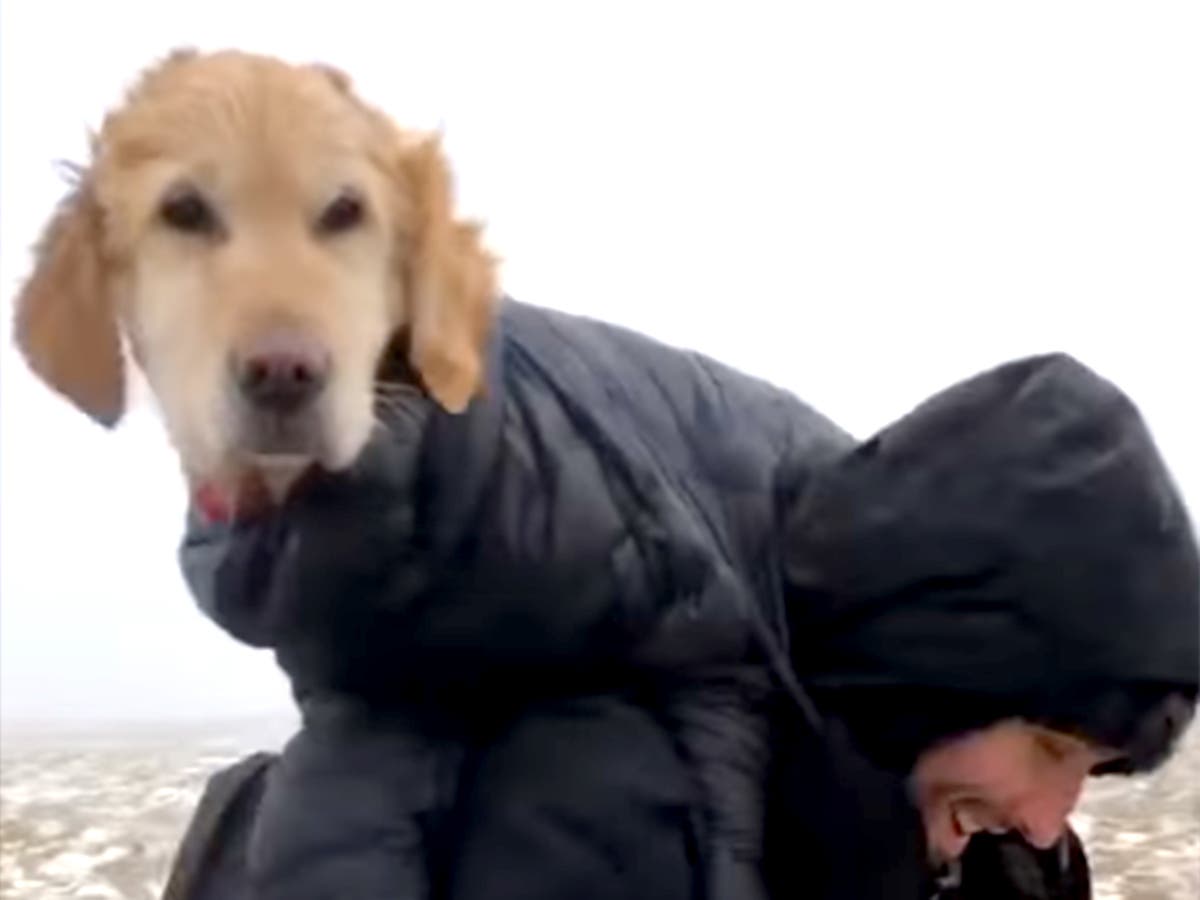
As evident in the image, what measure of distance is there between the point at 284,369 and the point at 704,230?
14941mm

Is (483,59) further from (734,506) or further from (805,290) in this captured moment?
(734,506)

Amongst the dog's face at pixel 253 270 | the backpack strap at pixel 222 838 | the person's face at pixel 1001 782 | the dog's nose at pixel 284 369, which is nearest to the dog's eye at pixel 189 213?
the dog's face at pixel 253 270

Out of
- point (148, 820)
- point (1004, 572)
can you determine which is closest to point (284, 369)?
point (1004, 572)

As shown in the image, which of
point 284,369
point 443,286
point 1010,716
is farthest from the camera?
point 1010,716

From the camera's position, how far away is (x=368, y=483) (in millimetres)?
2422

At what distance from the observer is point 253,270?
246 centimetres

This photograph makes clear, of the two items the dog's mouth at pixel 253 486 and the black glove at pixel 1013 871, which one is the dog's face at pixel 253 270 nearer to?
the dog's mouth at pixel 253 486

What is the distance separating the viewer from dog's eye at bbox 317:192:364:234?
2500 millimetres

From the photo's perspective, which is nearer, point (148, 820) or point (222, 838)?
point (222, 838)

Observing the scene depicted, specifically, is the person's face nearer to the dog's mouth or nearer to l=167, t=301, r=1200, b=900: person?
l=167, t=301, r=1200, b=900: person

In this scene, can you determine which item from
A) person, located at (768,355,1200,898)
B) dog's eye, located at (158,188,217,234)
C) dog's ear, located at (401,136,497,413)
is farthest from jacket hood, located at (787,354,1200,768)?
dog's eye, located at (158,188,217,234)

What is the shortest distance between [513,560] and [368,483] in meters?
0.14

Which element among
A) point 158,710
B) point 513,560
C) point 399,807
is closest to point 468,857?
point 399,807

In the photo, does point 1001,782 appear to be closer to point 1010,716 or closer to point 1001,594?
point 1010,716
